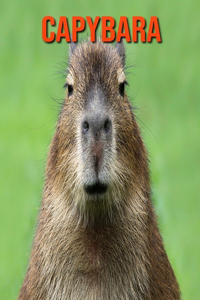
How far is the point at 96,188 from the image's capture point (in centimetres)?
678

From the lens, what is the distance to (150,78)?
1788 centimetres

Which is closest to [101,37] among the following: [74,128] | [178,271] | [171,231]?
[74,128]

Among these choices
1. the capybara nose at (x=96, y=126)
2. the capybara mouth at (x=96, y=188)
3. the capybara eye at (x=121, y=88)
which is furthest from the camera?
the capybara eye at (x=121, y=88)

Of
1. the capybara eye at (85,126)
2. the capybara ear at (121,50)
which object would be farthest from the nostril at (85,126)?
the capybara ear at (121,50)

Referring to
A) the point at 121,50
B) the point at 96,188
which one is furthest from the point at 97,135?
the point at 121,50

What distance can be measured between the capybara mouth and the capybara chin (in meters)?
0.07

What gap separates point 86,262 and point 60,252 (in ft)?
0.95

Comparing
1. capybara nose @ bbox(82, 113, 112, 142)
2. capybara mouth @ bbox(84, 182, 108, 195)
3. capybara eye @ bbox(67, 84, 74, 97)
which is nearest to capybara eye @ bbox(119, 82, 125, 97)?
capybara eye @ bbox(67, 84, 74, 97)

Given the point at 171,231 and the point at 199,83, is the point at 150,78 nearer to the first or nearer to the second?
the point at 199,83

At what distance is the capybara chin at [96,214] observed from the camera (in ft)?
23.3

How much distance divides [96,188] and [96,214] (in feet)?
1.84

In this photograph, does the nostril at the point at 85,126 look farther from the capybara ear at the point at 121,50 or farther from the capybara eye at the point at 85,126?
the capybara ear at the point at 121,50

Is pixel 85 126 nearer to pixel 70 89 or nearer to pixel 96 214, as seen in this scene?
pixel 70 89

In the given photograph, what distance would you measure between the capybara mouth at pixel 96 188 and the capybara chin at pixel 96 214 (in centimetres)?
7
